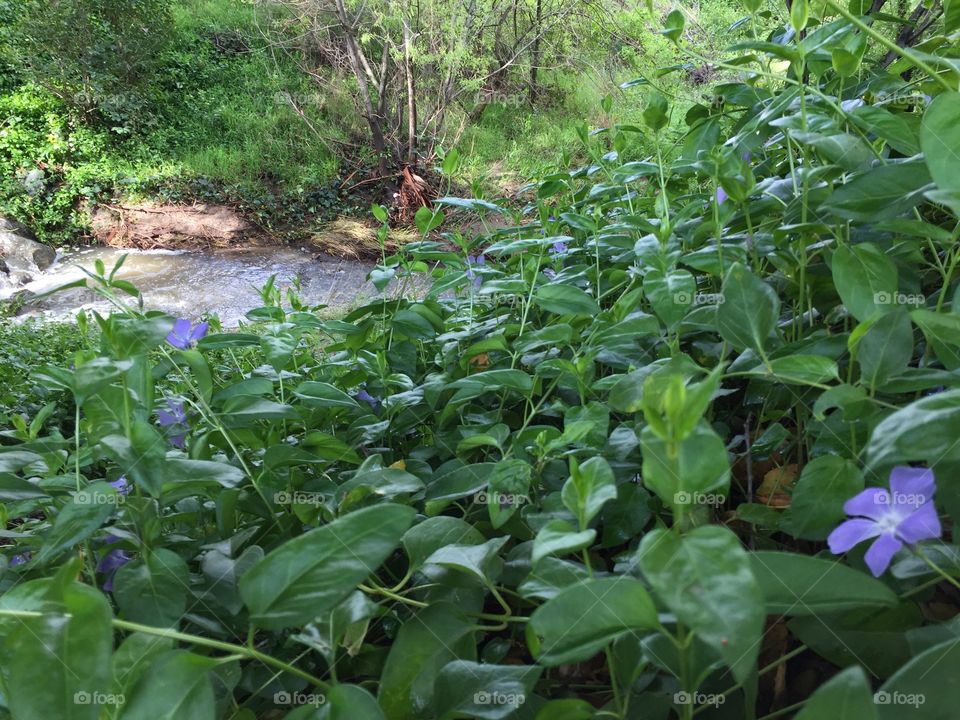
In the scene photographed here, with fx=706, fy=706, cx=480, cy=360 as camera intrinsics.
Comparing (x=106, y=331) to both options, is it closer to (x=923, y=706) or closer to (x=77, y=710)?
(x=77, y=710)

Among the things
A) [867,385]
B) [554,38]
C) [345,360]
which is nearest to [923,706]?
[867,385]

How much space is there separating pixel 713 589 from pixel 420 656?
0.19 metres

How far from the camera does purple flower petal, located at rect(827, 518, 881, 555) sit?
1.08ft

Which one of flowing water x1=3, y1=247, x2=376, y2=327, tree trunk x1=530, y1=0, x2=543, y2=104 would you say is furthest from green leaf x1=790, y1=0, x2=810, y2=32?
tree trunk x1=530, y1=0, x2=543, y2=104

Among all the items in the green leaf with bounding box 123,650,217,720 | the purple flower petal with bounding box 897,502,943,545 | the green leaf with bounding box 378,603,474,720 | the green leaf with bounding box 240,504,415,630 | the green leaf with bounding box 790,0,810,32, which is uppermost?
the green leaf with bounding box 790,0,810,32

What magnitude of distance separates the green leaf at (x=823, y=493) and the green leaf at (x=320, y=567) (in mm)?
201

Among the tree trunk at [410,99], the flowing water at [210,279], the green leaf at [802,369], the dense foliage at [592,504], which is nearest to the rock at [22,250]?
the flowing water at [210,279]

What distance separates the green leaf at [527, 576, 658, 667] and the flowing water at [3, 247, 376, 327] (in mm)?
3633

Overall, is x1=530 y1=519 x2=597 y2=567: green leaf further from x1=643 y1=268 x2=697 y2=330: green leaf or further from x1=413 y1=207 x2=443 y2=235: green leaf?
x1=413 y1=207 x2=443 y2=235: green leaf

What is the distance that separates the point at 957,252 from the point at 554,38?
590 cm

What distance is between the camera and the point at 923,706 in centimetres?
27

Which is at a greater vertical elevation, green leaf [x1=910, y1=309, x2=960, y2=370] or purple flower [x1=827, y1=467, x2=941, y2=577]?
green leaf [x1=910, y1=309, x2=960, y2=370]

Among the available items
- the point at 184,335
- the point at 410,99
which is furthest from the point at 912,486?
the point at 410,99

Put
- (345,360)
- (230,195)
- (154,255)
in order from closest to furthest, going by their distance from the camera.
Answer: (345,360)
(154,255)
(230,195)
